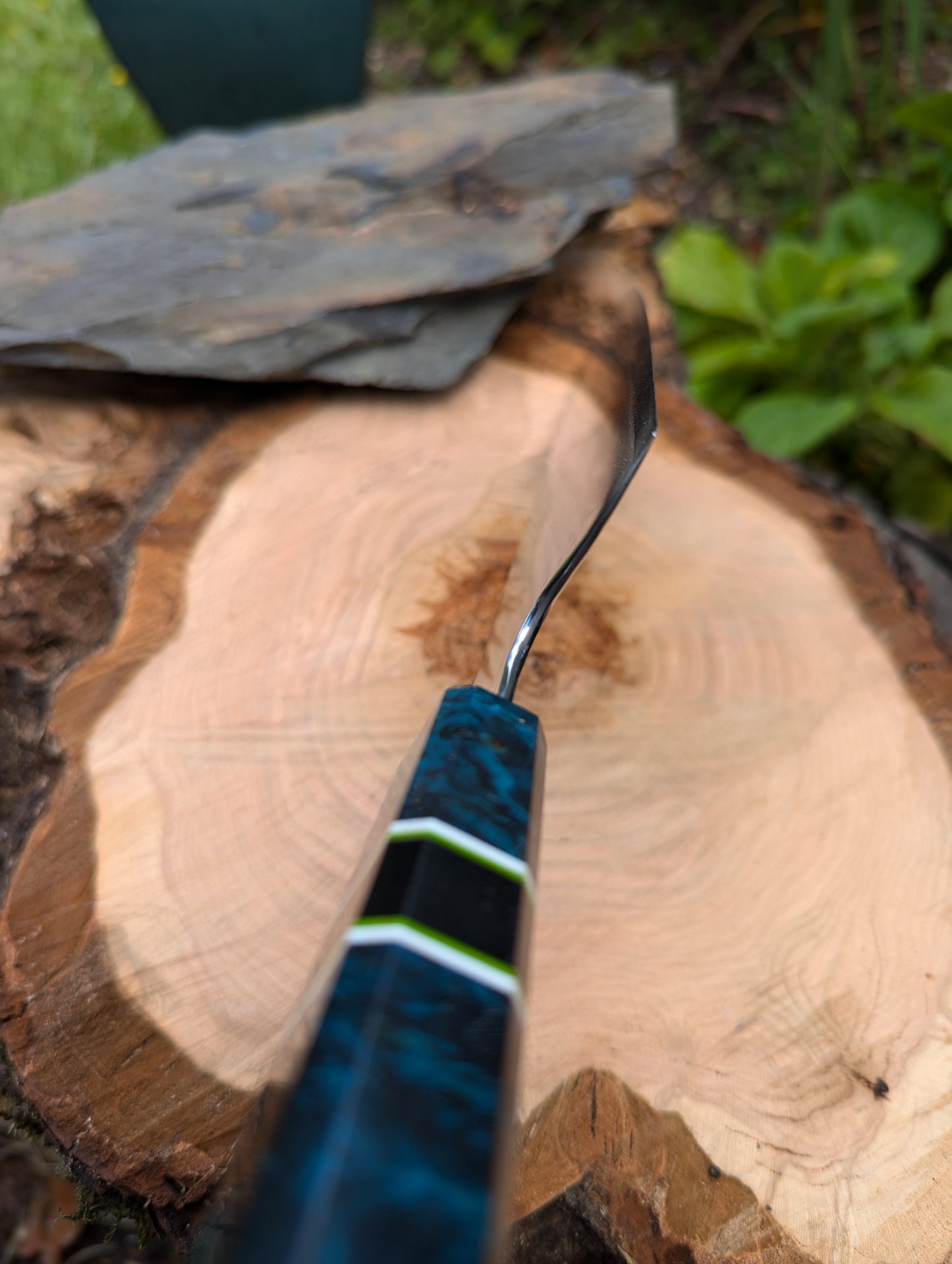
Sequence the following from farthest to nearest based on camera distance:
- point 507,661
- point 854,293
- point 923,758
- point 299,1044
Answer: point 854,293, point 923,758, point 507,661, point 299,1044

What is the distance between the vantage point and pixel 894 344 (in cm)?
134

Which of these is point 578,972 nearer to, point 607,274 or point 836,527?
point 836,527

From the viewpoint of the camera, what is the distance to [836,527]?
91 centimetres

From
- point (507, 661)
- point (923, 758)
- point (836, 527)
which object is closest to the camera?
point (507, 661)

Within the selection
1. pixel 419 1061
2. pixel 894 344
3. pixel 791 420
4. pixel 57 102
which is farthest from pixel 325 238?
pixel 57 102

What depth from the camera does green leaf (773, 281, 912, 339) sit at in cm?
127

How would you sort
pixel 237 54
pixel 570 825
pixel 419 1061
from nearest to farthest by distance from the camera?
1. pixel 419 1061
2. pixel 570 825
3. pixel 237 54

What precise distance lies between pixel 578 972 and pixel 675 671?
0.26 m

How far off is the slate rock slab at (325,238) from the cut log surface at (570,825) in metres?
0.08

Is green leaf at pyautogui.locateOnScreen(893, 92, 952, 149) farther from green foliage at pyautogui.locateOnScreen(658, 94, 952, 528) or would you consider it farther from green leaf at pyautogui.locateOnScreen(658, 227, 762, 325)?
green leaf at pyautogui.locateOnScreen(658, 227, 762, 325)

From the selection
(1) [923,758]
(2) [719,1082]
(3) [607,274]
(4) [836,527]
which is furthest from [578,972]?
(3) [607,274]

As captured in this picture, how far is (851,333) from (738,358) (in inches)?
8.4

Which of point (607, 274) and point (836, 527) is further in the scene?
point (607, 274)

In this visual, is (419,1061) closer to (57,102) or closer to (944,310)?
(944,310)
